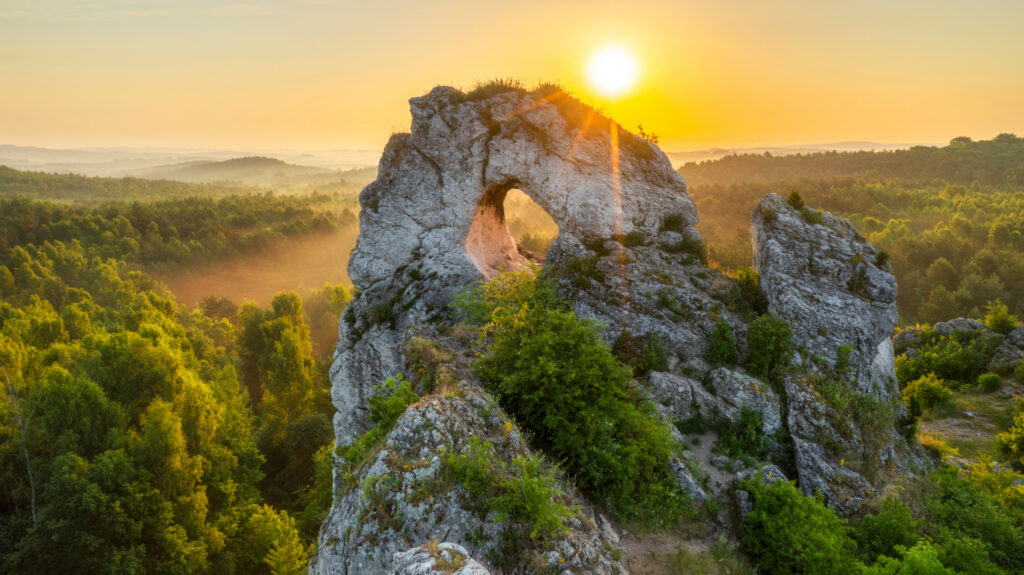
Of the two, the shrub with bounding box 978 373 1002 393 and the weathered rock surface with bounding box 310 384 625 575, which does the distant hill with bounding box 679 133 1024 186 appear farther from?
the weathered rock surface with bounding box 310 384 625 575

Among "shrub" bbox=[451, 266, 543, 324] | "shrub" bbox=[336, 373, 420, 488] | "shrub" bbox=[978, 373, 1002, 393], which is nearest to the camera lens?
"shrub" bbox=[336, 373, 420, 488]

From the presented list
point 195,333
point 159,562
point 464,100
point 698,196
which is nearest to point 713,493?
point 464,100

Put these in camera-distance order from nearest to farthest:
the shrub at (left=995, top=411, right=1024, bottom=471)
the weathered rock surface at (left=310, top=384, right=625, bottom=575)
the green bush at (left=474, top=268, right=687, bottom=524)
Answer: the weathered rock surface at (left=310, top=384, right=625, bottom=575)
the green bush at (left=474, top=268, right=687, bottom=524)
the shrub at (left=995, top=411, right=1024, bottom=471)

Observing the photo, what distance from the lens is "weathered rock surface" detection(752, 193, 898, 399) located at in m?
15.7

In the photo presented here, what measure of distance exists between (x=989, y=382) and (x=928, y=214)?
50452 millimetres

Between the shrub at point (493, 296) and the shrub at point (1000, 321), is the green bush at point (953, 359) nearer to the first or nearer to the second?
the shrub at point (1000, 321)

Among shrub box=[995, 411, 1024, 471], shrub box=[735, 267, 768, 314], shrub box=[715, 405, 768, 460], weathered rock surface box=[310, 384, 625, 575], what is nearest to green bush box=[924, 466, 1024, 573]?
shrub box=[715, 405, 768, 460]

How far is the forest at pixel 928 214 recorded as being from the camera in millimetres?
47188

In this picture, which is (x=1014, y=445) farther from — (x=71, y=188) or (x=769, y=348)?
(x=71, y=188)

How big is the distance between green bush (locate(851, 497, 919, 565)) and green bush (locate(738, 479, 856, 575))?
0.41 m

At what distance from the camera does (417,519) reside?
7.14 meters

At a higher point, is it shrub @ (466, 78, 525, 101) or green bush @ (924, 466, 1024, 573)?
shrub @ (466, 78, 525, 101)

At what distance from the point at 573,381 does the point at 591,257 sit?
9048 millimetres

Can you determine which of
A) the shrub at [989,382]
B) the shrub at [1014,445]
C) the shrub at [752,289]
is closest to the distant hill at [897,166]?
the shrub at [989,382]
